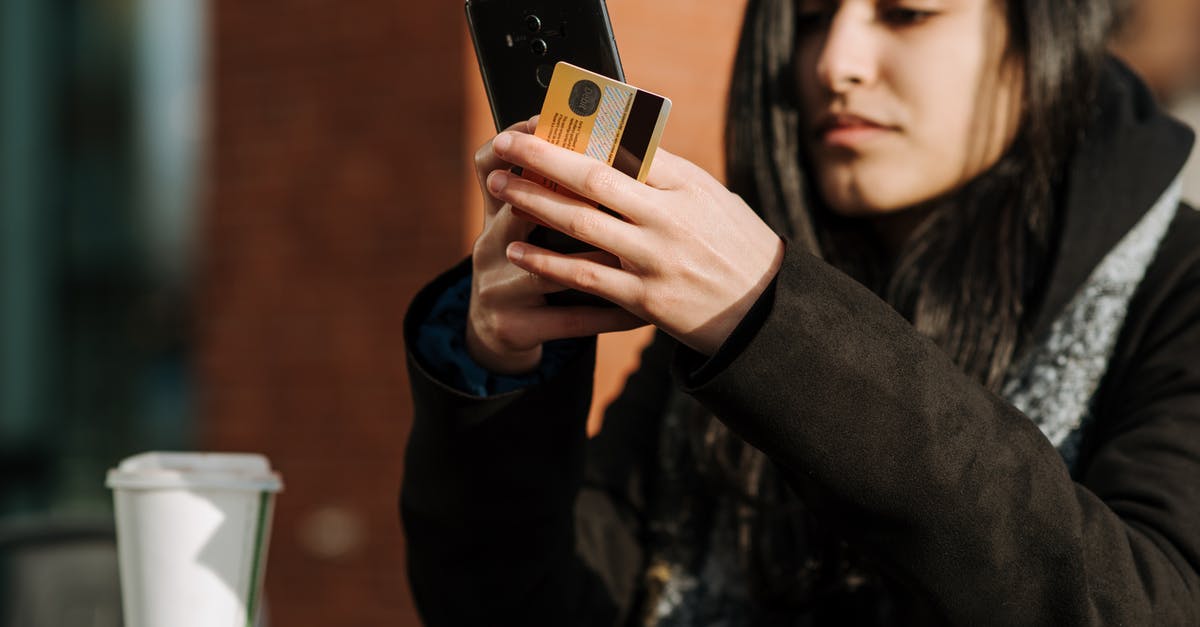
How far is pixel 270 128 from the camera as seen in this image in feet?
12.4

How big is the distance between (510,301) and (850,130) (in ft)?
1.66

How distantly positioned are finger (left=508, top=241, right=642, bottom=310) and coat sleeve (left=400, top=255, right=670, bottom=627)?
0.23 meters

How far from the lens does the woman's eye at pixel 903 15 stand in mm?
1390

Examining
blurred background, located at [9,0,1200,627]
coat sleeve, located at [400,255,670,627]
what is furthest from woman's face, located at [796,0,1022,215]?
blurred background, located at [9,0,1200,627]

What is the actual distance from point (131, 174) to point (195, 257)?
1.08 metres

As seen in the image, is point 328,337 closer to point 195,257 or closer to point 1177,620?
point 195,257

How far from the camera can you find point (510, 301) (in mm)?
1102

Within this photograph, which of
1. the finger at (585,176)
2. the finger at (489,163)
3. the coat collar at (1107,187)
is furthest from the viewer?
the coat collar at (1107,187)

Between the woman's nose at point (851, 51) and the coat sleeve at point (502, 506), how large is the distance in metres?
0.42

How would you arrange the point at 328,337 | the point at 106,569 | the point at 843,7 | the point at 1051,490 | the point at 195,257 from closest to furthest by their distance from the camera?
the point at 1051,490
the point at 843,7
the point at 106,569
the point at 328,337
the point at 195,257

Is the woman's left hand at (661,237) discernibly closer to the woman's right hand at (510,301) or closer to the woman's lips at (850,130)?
the woman's right hand at (510,301)

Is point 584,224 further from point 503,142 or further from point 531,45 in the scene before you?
point 531,45

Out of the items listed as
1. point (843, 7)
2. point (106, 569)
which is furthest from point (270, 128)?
point (843, 7)

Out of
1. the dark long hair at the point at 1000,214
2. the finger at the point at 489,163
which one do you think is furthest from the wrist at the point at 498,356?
the dark long hair at the point at 1000,214
